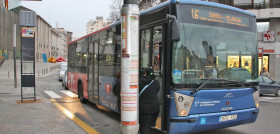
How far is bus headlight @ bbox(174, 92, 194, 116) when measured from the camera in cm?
479

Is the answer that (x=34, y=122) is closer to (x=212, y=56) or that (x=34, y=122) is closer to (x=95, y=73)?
(x=95, y=73)

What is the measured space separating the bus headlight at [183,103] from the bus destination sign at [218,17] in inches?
63.4

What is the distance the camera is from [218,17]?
5.35 metres

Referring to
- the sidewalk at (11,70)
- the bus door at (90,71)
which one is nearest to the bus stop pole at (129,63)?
the bus door at (90,71)

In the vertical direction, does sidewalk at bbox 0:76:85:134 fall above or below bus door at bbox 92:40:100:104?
below

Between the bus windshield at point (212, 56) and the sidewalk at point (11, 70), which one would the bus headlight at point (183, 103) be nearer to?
the bus windshield at point (212, 56)

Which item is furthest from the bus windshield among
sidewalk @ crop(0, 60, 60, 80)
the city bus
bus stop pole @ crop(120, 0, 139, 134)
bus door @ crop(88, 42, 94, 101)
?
sidewalk @ crop(0, 60, 60, 80)

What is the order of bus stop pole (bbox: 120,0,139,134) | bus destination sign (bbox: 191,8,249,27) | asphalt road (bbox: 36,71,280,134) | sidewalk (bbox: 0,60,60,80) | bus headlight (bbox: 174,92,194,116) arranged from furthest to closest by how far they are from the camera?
sidewalk (bbox: 0,60,60,80) < asphalt road (bbox: 36,71,280,134) < bus destination sign (bbox: 191,8,249,27) < bus headlight (bbox: 174,92,194,116) < bus stop pole (bbox: 120,0,139,134)

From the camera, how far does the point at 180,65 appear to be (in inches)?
193

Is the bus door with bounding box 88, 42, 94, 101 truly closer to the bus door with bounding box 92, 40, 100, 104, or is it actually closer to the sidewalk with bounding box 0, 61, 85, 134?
the bus door with bounding box 92, 40, 100, 104

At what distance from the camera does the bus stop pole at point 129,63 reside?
4051 millimetres

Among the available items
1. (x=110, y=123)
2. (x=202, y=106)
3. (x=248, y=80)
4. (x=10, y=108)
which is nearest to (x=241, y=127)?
(x=248, y=80)

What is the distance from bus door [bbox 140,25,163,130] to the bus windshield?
1.48ft

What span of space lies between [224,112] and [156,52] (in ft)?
6.24
